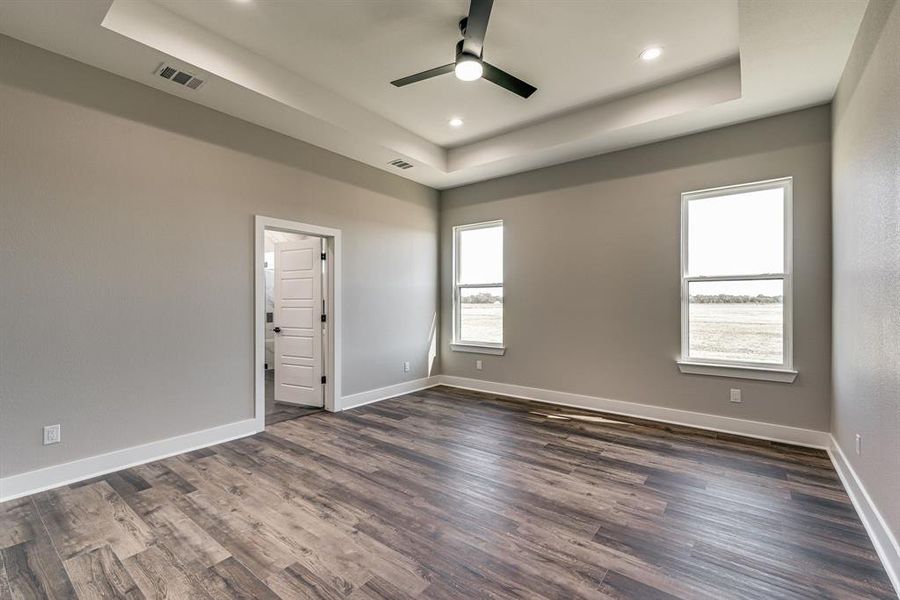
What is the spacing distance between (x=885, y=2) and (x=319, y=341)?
5.03m

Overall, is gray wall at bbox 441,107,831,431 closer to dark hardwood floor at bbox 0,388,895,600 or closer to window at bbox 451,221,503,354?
window at bbox 451,221,503,354

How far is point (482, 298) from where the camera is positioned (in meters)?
5.88

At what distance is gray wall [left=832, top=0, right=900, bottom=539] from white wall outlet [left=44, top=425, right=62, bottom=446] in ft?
15.9

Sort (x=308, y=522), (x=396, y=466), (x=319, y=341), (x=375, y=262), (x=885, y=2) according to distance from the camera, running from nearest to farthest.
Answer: (x=885, y=2) → (x=308, y=522) → (x=396, y=466) → (x=319, y=341) → (x=375, y=262)

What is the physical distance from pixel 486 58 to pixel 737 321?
3.37 m

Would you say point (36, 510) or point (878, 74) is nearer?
point (878, 74)

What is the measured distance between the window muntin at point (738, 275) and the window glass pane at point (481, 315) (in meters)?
2.29

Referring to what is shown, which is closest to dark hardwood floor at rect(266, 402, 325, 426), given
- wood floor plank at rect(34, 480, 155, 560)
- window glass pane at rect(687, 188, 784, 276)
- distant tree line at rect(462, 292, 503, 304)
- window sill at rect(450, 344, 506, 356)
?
wood floor plank at rect(34, 480, 155, 560)

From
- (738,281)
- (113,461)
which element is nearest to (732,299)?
(738,281)

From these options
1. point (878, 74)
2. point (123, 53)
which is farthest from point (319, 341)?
point (878, 74)

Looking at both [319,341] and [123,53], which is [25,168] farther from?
[319,341]

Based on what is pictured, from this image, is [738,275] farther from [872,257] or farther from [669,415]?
[872,257]

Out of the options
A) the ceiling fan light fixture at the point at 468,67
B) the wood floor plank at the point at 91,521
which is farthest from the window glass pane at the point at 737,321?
the wood floor plank at the point at 91,521

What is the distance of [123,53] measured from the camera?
2809mm
